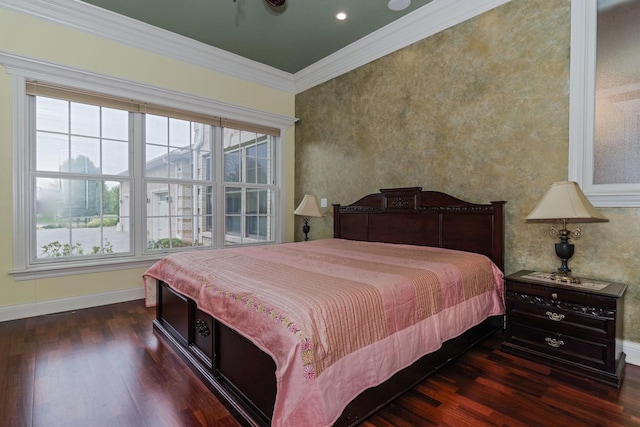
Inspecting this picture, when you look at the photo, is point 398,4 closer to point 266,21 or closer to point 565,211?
point 266,21

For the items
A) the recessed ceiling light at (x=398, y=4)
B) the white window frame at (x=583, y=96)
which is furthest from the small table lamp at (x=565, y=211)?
the recessed ceiling light at (x=398, y=4)

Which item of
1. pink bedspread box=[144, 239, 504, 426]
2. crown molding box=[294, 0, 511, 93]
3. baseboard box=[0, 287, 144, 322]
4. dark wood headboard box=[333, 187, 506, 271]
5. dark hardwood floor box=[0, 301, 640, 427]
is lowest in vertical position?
dark hardwood floor box=[0, 301, 640, 427]

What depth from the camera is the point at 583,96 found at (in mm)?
2357

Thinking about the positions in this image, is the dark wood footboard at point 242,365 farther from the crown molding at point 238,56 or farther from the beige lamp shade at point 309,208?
the crown molding at point 238,56

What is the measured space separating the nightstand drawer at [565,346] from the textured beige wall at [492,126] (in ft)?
1.67

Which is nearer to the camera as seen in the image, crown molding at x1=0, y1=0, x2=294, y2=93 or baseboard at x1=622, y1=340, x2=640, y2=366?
baseboard at x1=622, y1=340, x2=640, y2=366

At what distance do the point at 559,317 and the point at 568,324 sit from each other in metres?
0.06

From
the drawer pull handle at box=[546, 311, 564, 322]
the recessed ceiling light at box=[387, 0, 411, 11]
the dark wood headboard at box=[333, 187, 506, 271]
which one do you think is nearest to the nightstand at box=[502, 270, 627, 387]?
the drawer pull handle at box=[546, 311, 564, 322]

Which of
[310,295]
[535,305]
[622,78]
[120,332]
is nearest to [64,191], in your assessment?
[120,332]

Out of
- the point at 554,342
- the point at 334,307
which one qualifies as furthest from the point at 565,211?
the point at 334,307

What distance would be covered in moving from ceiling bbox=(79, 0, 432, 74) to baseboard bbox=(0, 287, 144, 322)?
A: 117 inches

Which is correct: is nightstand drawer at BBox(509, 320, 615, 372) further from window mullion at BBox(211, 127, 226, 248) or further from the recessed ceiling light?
window mullion at BBox(211, 127, 226, 248)

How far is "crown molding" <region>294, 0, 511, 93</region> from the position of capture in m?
3.00

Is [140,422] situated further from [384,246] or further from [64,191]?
[64,191]
